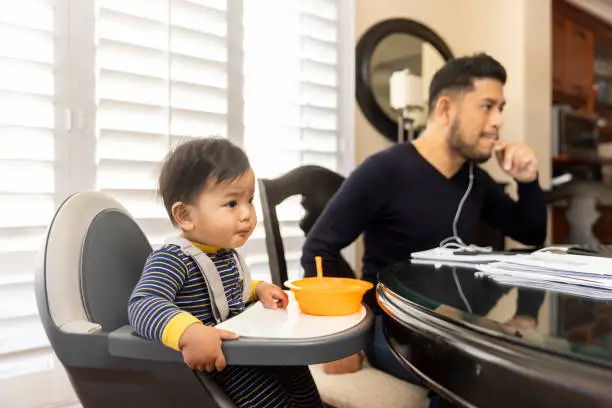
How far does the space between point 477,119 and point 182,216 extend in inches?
41.1

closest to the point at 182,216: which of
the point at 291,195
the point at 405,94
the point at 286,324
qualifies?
the point at 286,324

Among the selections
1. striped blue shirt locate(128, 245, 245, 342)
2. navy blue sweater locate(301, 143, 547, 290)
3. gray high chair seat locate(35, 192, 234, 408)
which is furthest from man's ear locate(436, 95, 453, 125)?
gray high chair seat locate(35, 192, 234, 408)

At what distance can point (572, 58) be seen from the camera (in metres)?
3.75

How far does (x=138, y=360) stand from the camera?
2.47ft

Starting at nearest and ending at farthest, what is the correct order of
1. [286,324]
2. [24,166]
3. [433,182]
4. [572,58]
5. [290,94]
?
[286,324], [24,166], [433,182], [290,94], [572,58]

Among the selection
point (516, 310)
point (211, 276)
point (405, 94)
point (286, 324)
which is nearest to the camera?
point (516, 310)

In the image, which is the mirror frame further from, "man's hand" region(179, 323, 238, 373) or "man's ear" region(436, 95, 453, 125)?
"man's hand" region(179, 323, 238, 373)

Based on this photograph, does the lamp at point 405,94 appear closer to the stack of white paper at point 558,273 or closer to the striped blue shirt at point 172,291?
the stack of white paper at point 558,273

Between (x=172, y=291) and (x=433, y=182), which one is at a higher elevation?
(x=433, y=182)

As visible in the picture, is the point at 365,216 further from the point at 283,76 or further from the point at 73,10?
the point at 73,10

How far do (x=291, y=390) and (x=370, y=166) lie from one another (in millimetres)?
742

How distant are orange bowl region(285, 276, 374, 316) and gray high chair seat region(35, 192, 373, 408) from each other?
0.04 m

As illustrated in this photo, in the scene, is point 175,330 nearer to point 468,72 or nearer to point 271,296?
point 271,296

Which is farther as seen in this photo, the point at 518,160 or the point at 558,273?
the point at 518,160
